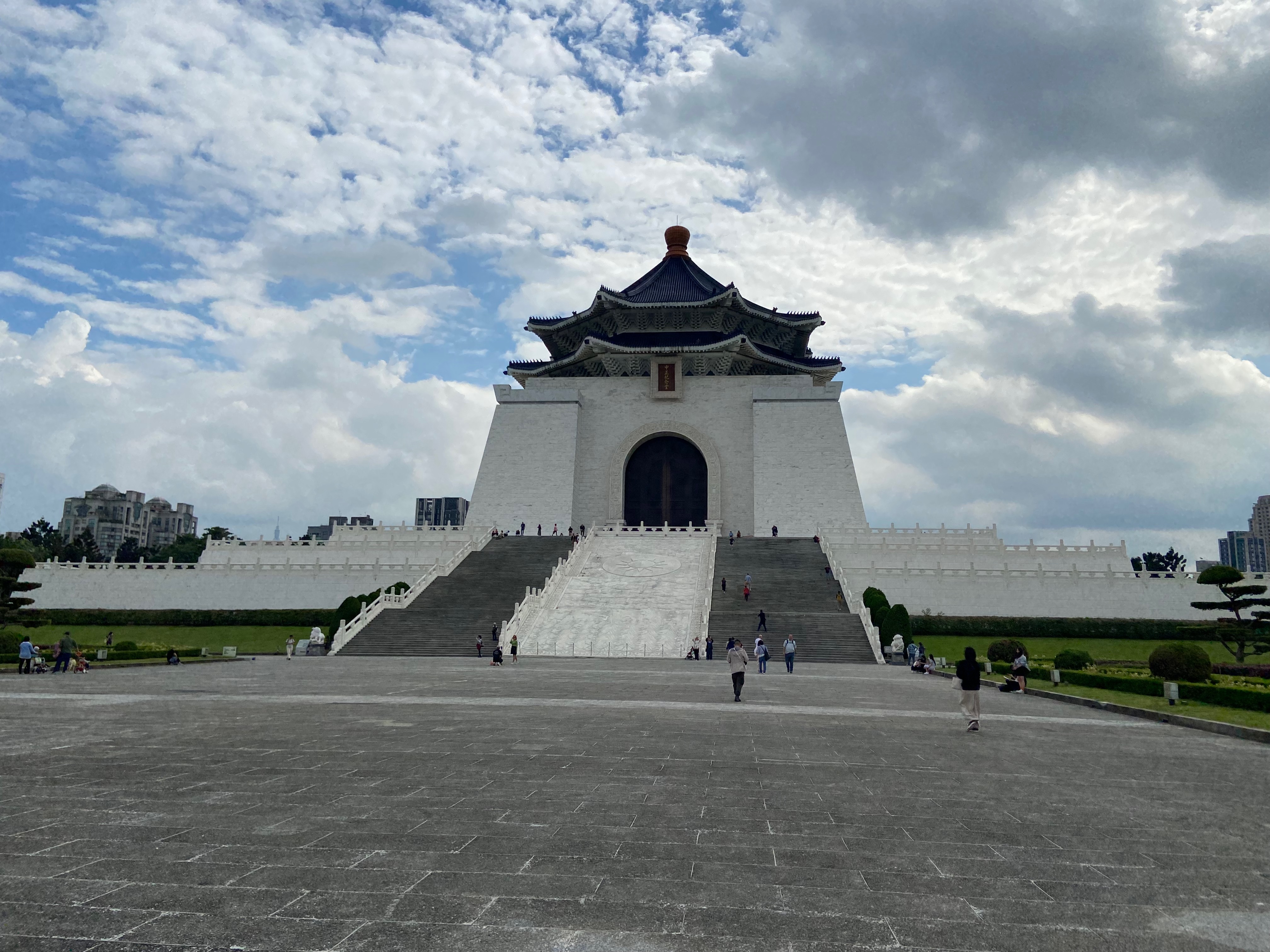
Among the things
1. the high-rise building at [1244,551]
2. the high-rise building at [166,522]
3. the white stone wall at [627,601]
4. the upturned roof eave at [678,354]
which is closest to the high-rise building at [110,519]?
the high-rise building at [166,522]

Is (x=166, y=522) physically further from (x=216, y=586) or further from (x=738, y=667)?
(x=738, y=667)

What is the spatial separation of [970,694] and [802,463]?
3076cm

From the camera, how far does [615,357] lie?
4172cm

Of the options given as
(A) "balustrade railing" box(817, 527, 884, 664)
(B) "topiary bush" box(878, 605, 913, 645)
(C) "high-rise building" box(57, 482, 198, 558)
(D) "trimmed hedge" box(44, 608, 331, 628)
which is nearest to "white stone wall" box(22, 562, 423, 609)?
(D) "trimmed hedge" box(44, 608, 331, 628)

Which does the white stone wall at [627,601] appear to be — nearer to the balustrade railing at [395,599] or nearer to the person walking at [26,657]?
the balustrade railing at [395,599]

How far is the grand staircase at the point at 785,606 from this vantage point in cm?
2158

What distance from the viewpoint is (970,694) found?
893cm

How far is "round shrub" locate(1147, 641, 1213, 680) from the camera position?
520 inches

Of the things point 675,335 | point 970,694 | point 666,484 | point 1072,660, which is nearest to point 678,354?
point 675,335

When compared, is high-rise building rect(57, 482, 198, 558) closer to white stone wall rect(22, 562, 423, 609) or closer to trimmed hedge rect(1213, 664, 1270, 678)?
white stone wall rect(22, 562, 423, 609)

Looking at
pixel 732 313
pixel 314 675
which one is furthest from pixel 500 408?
pixel 314 675

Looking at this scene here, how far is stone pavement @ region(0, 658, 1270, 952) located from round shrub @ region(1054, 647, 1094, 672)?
30.5ft

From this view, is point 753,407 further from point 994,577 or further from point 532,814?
point 532,814

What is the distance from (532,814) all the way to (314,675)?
11.7m
